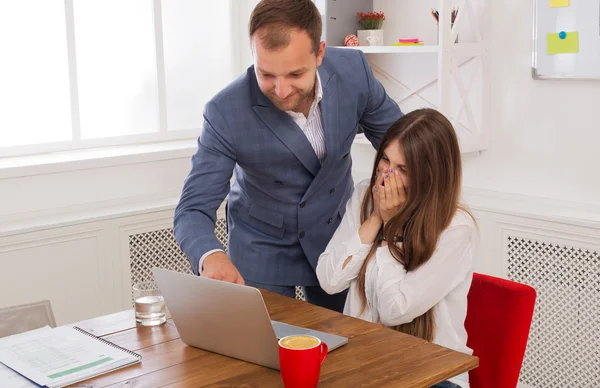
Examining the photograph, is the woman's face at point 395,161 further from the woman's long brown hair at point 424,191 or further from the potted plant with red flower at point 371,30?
the potted plant with red flower at point 371,30

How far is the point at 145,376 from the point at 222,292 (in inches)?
8.7

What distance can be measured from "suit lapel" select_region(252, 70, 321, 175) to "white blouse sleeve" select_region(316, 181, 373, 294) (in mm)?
187

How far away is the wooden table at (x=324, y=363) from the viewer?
153cm

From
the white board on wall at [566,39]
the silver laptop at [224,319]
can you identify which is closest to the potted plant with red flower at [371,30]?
the white board on wall at [566,39]

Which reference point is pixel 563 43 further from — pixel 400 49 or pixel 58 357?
pixel 58 357

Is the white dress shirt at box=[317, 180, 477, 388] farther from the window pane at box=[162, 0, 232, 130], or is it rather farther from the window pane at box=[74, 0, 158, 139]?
the window pane at box=[162, 0, 232, 130]

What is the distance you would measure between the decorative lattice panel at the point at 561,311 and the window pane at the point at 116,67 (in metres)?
1.71

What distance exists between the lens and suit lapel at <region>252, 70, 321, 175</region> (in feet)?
7.07

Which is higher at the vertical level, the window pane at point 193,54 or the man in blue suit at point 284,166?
the window pane at point 193,54

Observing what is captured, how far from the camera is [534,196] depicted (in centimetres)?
309

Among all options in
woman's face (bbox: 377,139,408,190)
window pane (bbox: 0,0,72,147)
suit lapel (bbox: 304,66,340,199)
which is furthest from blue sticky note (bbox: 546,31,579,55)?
window pane (bbox: 0,0,72,147)

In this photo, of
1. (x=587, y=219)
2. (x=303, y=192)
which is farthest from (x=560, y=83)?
(x=303, y=192)

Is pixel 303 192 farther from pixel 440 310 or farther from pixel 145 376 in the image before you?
pixel 145 376

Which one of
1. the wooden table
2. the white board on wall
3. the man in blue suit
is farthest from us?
the white board on wall
